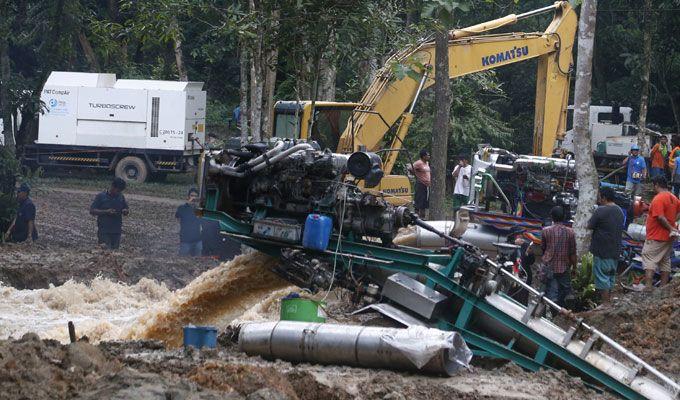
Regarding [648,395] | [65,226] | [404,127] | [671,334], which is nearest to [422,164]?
[404,127]

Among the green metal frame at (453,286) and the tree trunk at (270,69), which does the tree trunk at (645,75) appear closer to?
the tree trunk at (270,69)

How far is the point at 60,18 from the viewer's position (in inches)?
1067

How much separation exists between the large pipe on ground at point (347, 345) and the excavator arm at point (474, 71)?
953 cm

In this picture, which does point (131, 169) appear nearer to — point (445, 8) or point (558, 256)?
point (558, 256)

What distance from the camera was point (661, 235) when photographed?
16.5 meters

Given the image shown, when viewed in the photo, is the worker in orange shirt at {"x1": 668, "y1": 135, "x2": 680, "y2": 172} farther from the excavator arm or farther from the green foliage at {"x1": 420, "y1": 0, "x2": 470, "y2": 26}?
the green foliage at {"x1": 420, "y1": 0, "x2": 470, "y2": 26}

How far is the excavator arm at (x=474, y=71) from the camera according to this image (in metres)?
21.4

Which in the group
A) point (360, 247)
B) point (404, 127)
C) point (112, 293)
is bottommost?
point (112, 293)

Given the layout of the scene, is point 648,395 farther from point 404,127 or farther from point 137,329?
point 404,127

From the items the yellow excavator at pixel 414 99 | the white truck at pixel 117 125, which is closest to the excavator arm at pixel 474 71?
the yellow excavator at pixel 414 99

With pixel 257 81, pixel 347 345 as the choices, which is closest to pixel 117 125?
pixel 257 81

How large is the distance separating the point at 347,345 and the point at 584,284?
6821mm

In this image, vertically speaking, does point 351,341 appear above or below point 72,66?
below

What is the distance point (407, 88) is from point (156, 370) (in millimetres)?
13030
